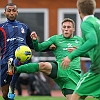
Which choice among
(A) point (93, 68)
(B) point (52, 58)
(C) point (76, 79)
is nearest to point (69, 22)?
(C) point (76, 79)

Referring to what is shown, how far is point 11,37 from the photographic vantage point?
11.7 m

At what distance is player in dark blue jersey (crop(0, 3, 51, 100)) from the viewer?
1170cm

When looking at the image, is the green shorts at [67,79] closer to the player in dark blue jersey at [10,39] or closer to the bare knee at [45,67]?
the bare knee at [45,67]

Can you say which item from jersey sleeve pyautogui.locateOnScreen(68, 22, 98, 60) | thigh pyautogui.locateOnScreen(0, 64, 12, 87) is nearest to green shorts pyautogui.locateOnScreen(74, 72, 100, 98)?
jersey sleeve pyautogui.locateOnScreen(68, 22, 98, 60)

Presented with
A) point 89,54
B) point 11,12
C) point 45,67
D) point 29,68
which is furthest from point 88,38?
point 11,12

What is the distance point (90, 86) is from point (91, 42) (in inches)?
25.9

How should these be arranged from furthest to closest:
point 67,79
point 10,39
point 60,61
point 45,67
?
point 10,39, point 60,61, point 67,79, point 45,67

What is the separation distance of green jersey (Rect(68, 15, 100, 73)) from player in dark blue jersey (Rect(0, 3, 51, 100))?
2.73m

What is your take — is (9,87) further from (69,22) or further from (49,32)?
(49,32)

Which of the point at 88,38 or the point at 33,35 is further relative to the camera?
the point at 33,35

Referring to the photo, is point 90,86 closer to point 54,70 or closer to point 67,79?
point 54,70

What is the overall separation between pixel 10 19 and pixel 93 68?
3.12 meters

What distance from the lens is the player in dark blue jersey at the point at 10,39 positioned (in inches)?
461

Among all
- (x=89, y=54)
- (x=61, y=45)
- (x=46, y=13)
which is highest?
(x=89, y=54)
